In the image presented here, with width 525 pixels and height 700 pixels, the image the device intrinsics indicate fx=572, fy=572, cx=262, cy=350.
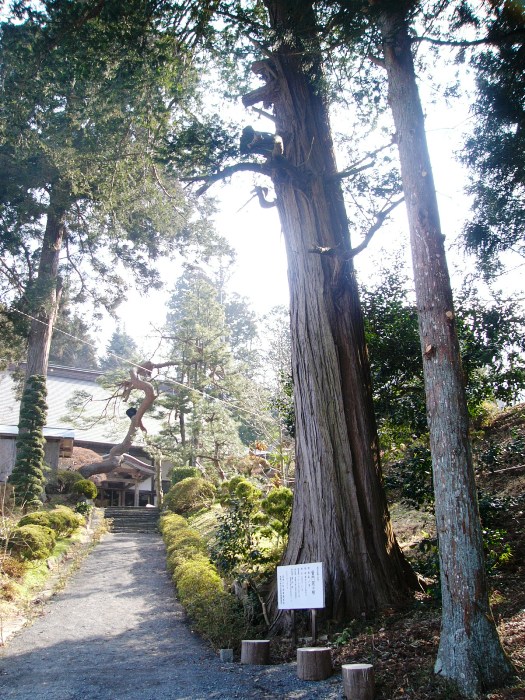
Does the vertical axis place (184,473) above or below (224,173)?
below

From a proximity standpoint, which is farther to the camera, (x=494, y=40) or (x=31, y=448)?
(x=31, y=448)

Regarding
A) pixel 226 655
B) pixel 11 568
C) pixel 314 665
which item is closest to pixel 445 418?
pixel 314 665

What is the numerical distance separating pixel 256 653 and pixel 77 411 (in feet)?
53.9

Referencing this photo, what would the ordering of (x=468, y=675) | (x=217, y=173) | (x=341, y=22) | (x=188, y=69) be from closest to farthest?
(x=468, y=675)
(x=341, y=22)
(x=217, y=173)
(x=188, y=69)

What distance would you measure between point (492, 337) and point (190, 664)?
4.63 meters

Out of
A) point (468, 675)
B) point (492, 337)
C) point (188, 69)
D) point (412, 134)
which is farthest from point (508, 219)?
point (468, 675)

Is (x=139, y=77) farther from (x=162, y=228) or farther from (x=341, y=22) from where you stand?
(x=162, y=228)

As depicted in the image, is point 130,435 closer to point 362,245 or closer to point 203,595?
point 203,595

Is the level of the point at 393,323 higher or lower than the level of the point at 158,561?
higher

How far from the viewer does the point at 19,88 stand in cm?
703

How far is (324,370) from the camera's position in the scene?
20.3 feet

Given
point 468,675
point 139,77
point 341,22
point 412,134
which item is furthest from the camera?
point 139,77

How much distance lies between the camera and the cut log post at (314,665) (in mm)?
4297

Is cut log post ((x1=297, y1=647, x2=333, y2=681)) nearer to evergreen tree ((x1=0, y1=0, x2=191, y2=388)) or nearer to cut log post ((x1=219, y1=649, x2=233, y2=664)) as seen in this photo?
cut log post ((x1=219, y1=649, x2=233, y2=664))
